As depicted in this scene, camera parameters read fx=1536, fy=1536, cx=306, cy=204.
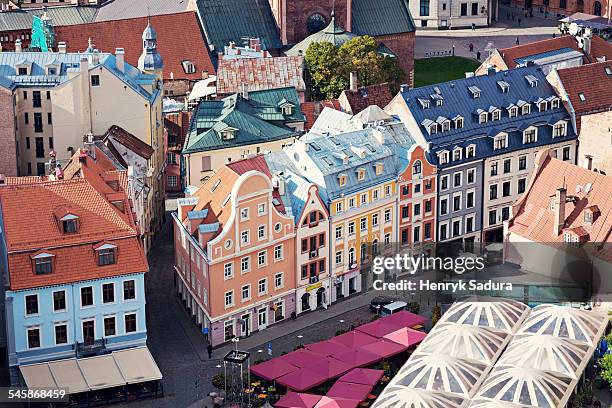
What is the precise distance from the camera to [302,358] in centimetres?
14150

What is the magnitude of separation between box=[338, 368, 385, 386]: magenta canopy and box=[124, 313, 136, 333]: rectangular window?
64.5 feet

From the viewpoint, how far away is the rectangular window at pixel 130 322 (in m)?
140

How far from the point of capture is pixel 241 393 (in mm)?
138625

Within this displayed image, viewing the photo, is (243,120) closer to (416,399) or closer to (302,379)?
(302,379)

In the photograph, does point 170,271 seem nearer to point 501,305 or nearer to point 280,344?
point 280,344

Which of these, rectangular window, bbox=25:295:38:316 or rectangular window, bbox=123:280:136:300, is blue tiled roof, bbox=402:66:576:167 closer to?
rectangular window, bbox=123:280:136:300

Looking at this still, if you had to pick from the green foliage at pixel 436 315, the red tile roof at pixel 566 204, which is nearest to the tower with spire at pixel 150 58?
the red tile roof at pixel 566 204

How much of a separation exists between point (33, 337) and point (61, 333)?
2.54m

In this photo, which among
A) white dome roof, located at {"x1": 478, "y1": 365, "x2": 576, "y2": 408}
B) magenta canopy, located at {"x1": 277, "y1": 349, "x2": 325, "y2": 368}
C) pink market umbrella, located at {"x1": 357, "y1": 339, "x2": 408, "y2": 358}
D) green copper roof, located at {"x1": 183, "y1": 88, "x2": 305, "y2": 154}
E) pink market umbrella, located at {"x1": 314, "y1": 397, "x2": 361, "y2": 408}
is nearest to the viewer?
white dome roof, located at {"x1": 478, "y1": 365, "x2": 576, "y2": 408}

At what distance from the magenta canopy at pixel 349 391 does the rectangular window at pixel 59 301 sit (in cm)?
2504

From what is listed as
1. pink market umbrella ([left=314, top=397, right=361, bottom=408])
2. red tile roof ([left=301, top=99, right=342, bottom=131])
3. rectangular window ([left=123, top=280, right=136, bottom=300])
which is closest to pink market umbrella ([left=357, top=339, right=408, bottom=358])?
pink market umbrella ([left=314, top=397, right=361, bottom=408])

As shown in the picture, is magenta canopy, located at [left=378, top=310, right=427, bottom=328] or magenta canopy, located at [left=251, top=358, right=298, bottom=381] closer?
magenta canopy, located at [left=251, top=358, right=298, bottom=381]

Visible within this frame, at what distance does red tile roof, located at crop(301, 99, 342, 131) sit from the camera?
7302 inches

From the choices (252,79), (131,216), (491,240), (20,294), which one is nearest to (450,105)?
(491,240)
